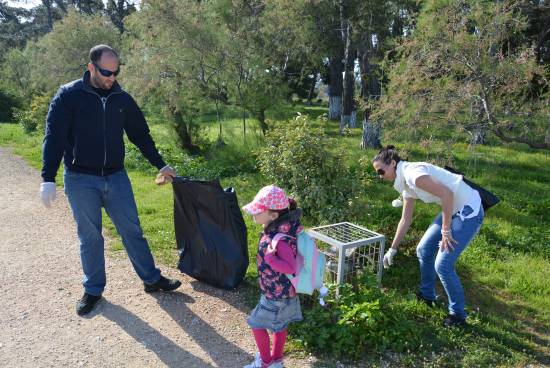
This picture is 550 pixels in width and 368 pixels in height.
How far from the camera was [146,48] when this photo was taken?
34.3 feet

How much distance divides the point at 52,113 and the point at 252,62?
737 centimetres

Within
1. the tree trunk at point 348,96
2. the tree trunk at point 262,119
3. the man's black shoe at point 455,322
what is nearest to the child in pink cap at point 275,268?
the man's black shoe at point 455,322

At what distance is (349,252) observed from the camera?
380cm

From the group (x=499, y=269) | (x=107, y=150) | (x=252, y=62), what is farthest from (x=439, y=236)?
(x=252, y=62)

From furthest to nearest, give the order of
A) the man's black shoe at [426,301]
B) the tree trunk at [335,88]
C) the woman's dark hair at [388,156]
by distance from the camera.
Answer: the tree trunk at [335,88]
the man's black shoe at [426,301]
the woman's dark hair at [388,156]

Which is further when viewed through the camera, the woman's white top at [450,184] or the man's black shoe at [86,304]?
the man's black shoe at [86,304]

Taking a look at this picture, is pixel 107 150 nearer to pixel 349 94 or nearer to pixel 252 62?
pixel 252 62

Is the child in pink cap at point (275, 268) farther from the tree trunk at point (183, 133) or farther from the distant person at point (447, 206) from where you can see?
the tree trunk at point (183, 133)

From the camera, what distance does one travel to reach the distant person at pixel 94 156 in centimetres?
340

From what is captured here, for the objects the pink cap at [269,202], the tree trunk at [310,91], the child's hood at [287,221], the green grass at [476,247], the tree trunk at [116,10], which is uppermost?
the tree trunk at [116,10]

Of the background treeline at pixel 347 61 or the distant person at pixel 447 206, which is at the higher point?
the background treeline at pixel 347 61

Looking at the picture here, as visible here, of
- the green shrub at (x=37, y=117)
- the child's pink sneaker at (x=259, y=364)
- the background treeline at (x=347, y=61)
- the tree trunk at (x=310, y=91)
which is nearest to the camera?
the child's pink sneaker at (x=259, y=364)

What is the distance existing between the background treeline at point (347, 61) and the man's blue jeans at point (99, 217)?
4037 mm

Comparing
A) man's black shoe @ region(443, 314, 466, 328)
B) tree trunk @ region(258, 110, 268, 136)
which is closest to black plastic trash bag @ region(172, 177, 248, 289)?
man's black shoe @ region(443, 314, 466, 328)
